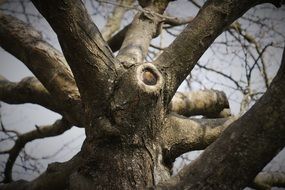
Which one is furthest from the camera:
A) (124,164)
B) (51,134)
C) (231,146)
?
(51,134)

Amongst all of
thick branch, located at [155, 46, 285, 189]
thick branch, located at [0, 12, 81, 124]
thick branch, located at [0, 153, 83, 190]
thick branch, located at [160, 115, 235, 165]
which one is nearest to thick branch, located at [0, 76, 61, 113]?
thick branch, located at [0, 12, 81, 124]

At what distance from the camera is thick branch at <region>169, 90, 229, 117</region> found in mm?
2240

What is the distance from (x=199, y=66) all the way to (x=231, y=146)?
3063mm

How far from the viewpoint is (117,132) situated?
4.46 feet

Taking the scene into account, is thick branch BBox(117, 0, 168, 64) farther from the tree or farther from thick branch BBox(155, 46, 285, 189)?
thick branch BBox(155, 46, 285, 189)

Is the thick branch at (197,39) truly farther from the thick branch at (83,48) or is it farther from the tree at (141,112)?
the thick branch at (83,48)

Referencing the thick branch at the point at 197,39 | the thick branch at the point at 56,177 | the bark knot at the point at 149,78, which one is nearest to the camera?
the bark knot at the point at 149,78

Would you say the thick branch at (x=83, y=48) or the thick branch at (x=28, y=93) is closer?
the thick branch at (x=83, y=48)

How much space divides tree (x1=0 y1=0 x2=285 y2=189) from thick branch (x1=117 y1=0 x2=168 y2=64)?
54 centimetres

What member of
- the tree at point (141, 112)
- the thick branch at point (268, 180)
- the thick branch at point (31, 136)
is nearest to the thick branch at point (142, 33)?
the tree at point (141, 112)

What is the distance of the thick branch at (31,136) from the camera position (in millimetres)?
3076

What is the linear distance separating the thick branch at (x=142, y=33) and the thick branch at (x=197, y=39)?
21.8 inches

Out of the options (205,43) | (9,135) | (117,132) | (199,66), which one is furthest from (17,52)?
(199,66)

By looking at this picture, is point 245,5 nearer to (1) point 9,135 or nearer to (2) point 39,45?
(2) point 39,45
